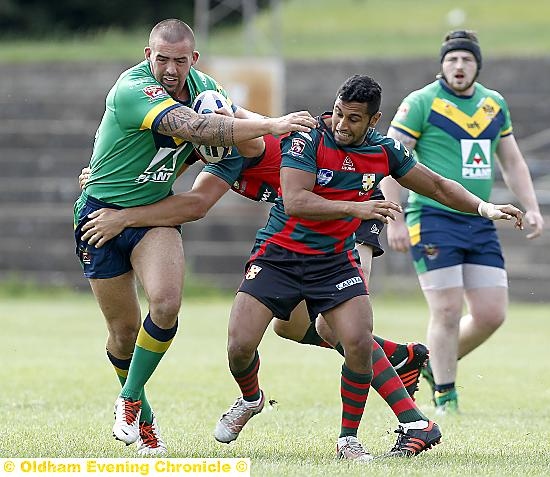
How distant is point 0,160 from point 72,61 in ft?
11.2

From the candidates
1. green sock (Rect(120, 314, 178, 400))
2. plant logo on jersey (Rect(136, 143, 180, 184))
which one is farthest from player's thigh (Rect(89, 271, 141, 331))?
plant logo on jersey (Rect(136, 143, 180, 184))

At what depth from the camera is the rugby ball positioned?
627cm

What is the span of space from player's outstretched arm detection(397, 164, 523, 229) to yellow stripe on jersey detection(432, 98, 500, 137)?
2.21m

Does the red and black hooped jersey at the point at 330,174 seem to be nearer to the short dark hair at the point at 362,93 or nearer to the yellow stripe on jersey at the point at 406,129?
the short dark hair at the point at 362,93

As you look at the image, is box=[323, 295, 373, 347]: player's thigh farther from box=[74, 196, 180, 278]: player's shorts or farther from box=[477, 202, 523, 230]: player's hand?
box=[74, 196, 180, 278]: player's shorts

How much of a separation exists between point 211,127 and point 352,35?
27.0 metres

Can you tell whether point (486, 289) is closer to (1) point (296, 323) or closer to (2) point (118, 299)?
(1) point (296, 323)

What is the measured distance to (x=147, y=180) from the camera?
6.38 metres

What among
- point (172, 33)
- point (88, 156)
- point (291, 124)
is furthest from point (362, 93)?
point (88, 156)

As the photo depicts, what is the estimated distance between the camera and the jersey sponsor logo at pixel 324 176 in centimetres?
620

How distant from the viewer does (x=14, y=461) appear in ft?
17.7

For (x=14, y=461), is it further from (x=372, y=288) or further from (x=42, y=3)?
(x=42, y=3)

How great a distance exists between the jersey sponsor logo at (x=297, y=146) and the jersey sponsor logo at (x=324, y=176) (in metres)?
0.16

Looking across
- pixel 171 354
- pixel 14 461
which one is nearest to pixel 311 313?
pixel 14 461
